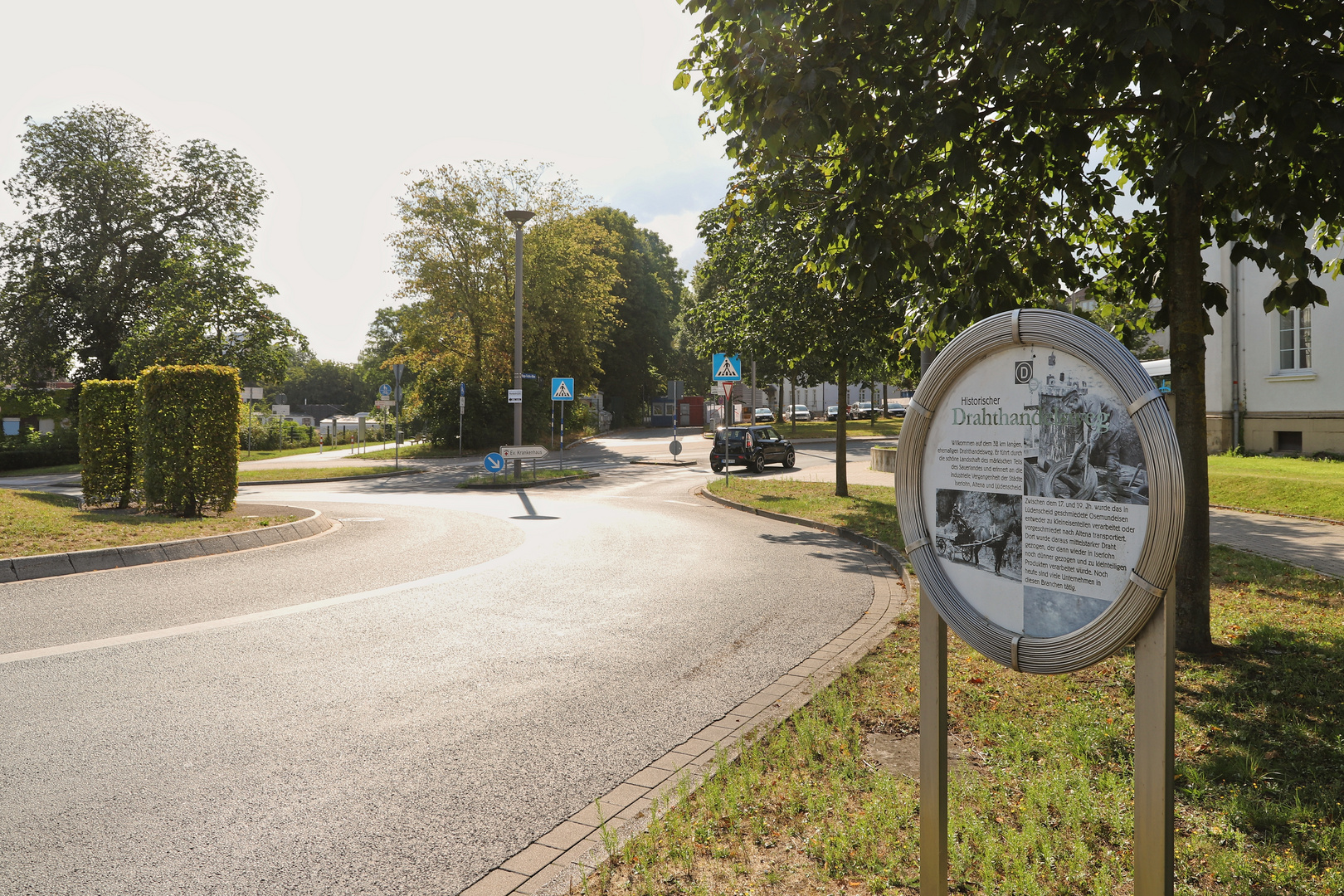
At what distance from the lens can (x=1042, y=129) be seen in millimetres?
5793

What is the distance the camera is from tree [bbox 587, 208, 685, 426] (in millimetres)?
58031

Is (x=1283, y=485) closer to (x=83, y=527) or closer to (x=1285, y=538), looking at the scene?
(x=1285, y=538)

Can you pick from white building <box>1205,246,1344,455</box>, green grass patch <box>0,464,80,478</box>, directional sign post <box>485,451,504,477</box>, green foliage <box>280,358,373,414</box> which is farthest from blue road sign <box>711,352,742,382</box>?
green foliage <box>280,358,373,414</box>

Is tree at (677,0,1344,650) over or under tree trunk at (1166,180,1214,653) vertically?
over

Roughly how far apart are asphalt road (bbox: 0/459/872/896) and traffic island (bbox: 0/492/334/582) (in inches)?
16.4

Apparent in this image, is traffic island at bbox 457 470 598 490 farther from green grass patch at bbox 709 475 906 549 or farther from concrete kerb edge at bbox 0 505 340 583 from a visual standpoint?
concrete kerb edge at bbox 0 505 340 583

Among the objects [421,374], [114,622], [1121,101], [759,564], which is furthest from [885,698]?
[421,374]

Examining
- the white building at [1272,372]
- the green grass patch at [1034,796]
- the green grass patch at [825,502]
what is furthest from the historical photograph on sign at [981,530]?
the white building at [1272,372]

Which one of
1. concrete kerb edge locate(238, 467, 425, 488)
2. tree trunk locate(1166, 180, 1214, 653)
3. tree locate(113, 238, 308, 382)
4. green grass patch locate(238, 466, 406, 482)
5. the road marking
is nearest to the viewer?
tree trunk locate(1166, 180, 1214, 653)

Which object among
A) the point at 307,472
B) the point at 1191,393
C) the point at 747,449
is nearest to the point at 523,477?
the point at 747,449

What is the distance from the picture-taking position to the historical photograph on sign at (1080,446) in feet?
7.51

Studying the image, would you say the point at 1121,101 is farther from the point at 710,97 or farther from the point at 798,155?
the point at 710,97

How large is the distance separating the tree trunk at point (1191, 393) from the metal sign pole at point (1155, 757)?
381cm

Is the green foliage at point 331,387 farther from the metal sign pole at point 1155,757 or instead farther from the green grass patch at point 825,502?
the metal sign pole at point 1155,757
